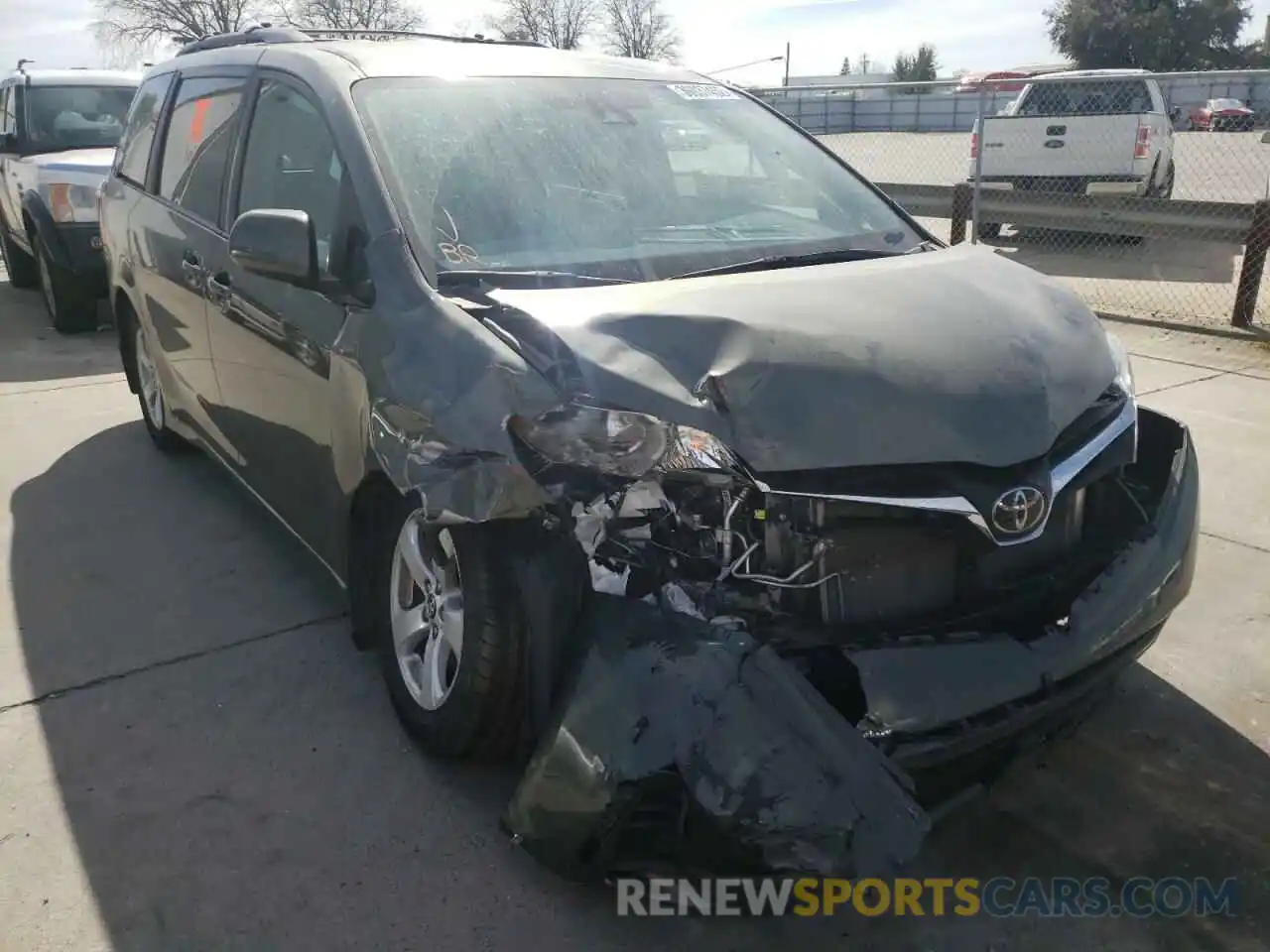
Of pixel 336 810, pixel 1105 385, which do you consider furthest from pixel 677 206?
pixel 336 810

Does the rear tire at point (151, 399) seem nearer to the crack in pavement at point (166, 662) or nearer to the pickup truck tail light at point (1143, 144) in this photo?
the crack in pavement at point (166, 662)

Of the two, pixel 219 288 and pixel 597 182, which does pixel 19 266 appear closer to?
pixel 219 288

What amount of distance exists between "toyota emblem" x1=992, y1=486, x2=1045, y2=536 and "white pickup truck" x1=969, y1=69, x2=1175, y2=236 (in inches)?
384

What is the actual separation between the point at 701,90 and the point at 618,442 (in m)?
2.18

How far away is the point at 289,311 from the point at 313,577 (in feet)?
4.03

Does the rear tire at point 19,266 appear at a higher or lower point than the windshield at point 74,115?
lower

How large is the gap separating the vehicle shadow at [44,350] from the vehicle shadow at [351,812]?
4.32m

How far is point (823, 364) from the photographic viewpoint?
90.3 inches

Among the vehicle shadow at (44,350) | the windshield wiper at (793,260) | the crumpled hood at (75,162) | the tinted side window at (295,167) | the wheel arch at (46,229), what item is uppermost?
the tinted side window at (295,167)

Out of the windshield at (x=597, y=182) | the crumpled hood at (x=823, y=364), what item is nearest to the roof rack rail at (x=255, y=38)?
the windshield at (x=597, y=182)

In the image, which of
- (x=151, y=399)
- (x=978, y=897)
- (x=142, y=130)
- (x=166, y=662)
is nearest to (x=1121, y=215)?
(x=142, y=130)

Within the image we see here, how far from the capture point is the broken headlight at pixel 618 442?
2164mm

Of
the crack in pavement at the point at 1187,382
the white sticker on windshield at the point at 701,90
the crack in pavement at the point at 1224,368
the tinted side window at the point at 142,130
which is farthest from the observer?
the crack in pavement at the point at 1224,368

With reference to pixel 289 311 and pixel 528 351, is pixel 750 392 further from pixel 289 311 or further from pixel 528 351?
pixel 289 311
